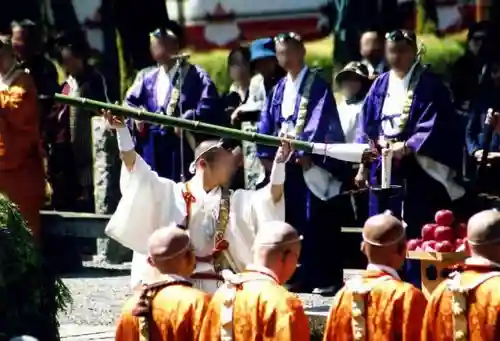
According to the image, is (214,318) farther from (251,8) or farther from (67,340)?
(251,8)

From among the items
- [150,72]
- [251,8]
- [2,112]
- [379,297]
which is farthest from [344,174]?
[251,8]

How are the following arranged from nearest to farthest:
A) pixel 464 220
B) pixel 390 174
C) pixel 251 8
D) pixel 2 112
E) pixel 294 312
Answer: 1. pixel 294 312
2. pixel 390 174
3. pixel 464 220
4. pixel 2 112
5. pixel 251 8

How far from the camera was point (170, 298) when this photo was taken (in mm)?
6555

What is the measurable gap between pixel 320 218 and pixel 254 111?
3.38 feet

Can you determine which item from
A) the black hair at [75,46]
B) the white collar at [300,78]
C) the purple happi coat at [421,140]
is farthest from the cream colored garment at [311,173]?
the black hair at [75,46]

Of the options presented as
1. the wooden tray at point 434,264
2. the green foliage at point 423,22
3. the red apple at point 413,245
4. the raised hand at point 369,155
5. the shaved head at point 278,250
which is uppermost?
the green foliage at point 423,22

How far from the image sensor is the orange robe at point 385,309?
255 inches

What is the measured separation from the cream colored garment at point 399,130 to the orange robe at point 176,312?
3.46 m

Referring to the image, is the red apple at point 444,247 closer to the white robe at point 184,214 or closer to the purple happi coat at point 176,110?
the white robe at point 184,214

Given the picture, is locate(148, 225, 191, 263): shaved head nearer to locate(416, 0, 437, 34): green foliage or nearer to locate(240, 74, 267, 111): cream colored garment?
locate(240, 74, 267, 111): cream colored garment

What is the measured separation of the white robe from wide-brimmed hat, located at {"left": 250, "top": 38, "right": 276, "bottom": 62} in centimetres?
344

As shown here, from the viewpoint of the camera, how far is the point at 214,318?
21.3 feet

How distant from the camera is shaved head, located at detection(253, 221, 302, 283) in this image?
6.39 meters

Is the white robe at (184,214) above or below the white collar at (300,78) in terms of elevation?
below
